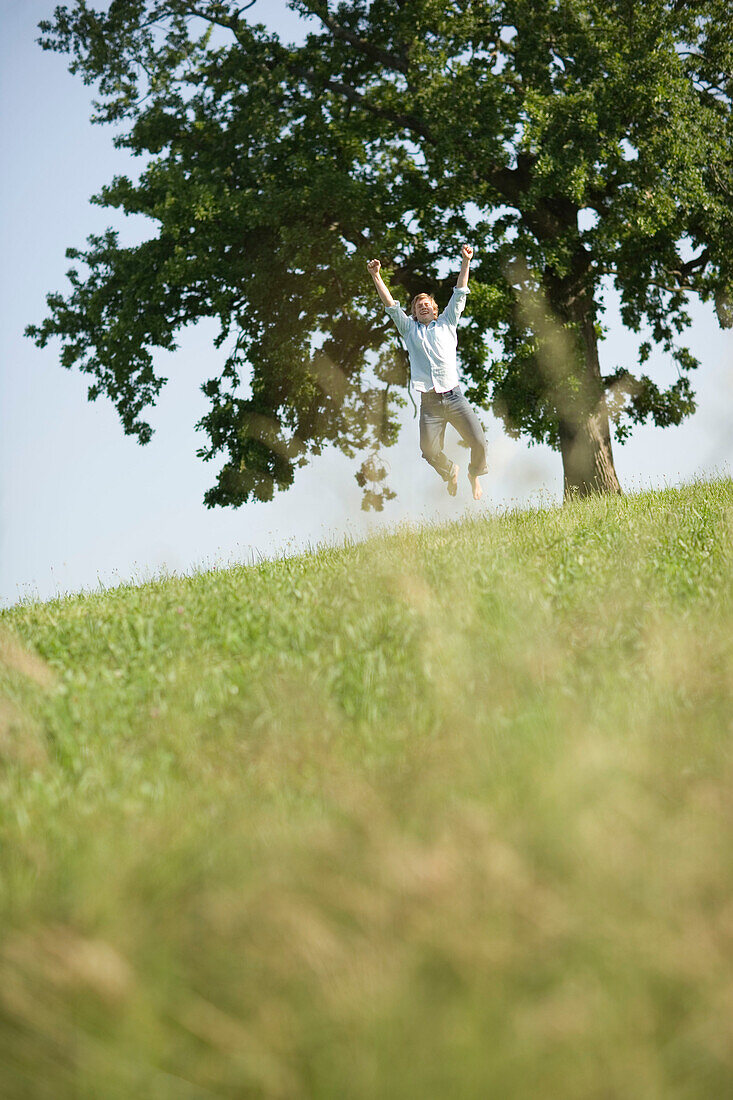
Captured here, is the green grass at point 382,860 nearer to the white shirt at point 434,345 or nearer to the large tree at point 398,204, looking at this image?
the white shirt at point 434,345

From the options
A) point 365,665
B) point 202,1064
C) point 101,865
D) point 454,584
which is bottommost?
point 202,1064

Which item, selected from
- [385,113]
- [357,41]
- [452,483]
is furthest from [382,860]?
[357,41]

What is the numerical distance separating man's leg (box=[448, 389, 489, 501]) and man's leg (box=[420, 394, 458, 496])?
0.44 ft

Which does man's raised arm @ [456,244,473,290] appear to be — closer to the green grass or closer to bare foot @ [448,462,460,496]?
bare foot @ [448,462,460,496]

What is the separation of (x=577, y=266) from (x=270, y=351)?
6.94m

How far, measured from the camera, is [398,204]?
1916 centimetres

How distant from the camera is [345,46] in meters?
20.6

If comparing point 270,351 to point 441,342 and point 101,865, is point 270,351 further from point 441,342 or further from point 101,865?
point 101,865

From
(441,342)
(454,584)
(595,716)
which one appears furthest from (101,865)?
(441,342)

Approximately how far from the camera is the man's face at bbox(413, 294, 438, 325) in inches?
463

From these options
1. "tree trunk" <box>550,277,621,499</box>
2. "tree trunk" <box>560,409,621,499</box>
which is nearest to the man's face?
"tree trunk" <box>550,277,621,499</box>

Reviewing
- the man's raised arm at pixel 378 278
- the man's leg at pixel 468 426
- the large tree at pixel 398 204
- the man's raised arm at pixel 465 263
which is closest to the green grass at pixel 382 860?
the man's raised arm at pixel 378 278

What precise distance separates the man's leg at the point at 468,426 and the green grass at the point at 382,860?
5.84 metres

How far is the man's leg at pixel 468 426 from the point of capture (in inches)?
467
